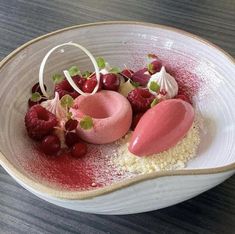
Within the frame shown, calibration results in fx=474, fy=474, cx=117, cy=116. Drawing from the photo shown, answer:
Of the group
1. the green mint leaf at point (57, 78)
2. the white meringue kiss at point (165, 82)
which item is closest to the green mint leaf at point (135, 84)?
the white meringue kiss at point (165, 82)

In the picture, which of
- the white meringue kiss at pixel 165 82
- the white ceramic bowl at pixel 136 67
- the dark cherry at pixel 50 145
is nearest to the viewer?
the white ceramic bowl at pixel 136 67

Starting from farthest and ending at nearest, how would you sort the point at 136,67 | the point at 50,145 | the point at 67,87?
the point at 136,67
the point at 67,87
the point at 50,145

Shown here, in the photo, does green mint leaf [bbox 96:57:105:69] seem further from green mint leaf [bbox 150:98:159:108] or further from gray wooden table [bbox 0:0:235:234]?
gray wooden table [bbox 0:0:235:234]

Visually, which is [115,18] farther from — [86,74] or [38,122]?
[38,122]

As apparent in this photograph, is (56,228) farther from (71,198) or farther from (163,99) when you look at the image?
(163,99)

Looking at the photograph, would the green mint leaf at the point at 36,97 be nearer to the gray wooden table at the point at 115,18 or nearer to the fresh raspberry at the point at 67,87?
the fresh raspberry at the point at 67,87

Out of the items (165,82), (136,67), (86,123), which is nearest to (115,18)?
(136,67)

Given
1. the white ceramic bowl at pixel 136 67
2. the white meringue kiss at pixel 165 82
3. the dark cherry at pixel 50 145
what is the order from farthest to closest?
the white meringue kiss at pixel 165 82
the dark cherry at pixel 50 145
the white ceramic bowl at pixel 136 67
